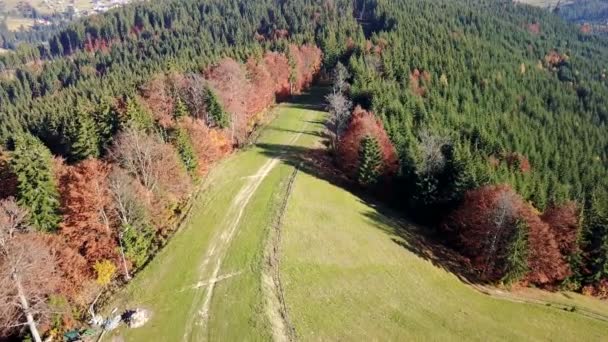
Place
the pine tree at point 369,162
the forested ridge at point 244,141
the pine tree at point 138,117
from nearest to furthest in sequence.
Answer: the forested ridge at point 244,141
the pine tree at point 138,117
the pine tree at point 369,162

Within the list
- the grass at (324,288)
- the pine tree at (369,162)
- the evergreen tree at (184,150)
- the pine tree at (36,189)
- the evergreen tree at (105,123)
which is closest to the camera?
the grass at (324,288)

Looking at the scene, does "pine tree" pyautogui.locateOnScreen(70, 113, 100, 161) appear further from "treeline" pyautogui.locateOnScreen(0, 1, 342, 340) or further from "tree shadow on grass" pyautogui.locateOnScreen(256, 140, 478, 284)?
"tree shadow on grass" pyautogui.locateOnScreen(256, 140, 478, 284)

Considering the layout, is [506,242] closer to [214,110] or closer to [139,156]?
[139,156]

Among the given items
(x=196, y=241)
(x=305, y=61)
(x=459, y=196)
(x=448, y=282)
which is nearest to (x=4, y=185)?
(x=196, y=241)

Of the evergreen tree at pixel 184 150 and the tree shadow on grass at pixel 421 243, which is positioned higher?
the evergreen tree at pixel 184 150

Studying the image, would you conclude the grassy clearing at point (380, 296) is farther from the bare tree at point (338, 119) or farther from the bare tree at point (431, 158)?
the bare tree at point (338, 119)

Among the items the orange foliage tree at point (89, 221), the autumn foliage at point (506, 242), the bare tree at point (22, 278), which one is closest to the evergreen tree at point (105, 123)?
the orange foliage tree at point (89, 221)

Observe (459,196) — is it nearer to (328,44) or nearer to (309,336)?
(309,336)
